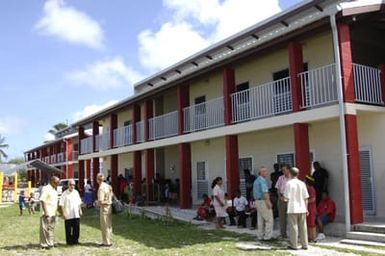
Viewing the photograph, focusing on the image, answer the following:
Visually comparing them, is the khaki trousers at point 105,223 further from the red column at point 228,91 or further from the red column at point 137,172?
the red column at point 137,172

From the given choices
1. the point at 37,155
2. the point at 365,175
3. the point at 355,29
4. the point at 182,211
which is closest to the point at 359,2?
the point at 355,29

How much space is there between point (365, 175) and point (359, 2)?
4.82 m

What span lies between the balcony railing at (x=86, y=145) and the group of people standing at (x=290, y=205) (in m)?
17.4

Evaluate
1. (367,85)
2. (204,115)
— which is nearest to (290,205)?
(367,85)

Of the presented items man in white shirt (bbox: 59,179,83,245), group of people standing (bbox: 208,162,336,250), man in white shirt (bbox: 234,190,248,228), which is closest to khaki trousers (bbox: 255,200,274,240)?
group of people standing (bbox: 208,162,336,250)

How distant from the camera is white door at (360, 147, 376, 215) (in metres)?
13.6

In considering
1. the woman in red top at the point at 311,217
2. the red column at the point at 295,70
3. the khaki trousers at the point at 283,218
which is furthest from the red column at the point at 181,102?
the woman in red top at the point at 311,217

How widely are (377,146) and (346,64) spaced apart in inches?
107

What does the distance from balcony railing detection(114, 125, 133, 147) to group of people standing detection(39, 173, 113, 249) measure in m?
13.2

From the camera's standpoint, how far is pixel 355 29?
47.0 feet

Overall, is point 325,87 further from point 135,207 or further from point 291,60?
point 135,207

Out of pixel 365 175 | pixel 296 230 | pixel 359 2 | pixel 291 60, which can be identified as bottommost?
pixel 296 230

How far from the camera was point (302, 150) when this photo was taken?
1327 centimetres

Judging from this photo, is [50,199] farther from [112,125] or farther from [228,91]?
[112,125]
